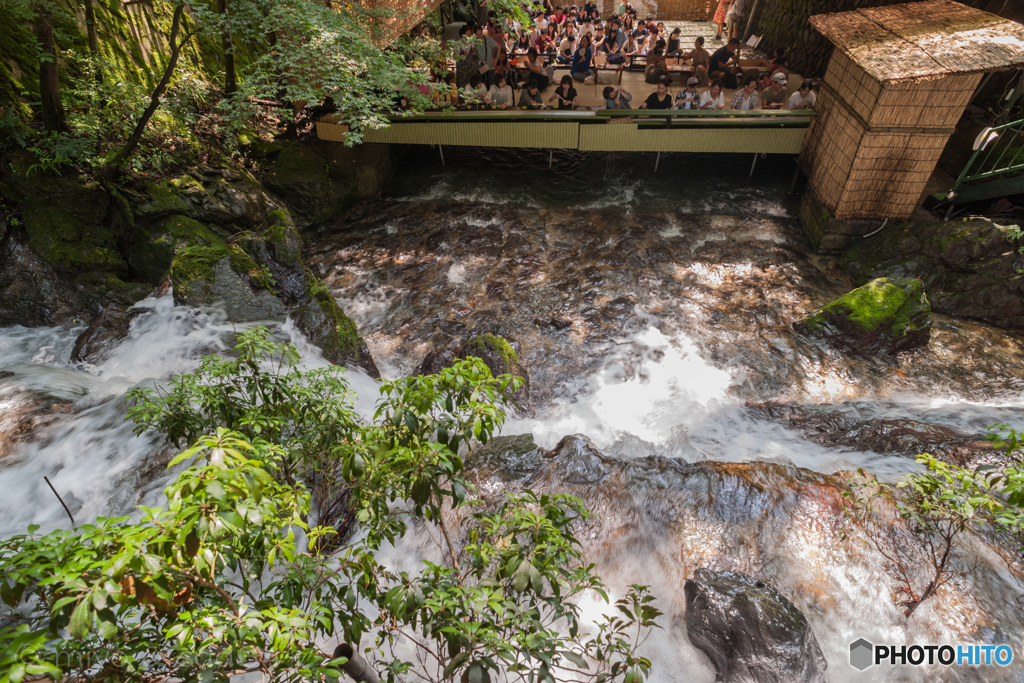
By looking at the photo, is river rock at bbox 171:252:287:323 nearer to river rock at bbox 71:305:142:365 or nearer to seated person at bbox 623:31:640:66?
river rock at bbox 71:305:142:365

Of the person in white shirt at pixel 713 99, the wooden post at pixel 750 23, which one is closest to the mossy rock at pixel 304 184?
the person in white shirt at pixel 713 99

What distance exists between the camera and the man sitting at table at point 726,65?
12.3m

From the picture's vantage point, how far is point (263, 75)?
7.58 metres

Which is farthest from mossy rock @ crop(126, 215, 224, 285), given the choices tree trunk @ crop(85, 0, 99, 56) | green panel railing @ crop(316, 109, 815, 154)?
green panel railing @ crop(316, 109, 815, 154)

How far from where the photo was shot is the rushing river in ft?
13.3

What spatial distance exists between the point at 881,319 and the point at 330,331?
7145 millimetres

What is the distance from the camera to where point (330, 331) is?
642cm

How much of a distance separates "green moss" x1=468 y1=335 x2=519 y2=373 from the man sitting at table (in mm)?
9880

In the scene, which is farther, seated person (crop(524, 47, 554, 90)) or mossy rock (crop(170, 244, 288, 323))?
seated person (crop(524, 47, 554, 90))

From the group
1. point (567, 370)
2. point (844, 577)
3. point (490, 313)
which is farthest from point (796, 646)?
point (490, 313)

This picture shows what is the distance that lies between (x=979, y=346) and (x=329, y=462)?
27.5ft

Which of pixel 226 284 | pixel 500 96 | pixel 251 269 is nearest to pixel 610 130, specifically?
pixel 500 96

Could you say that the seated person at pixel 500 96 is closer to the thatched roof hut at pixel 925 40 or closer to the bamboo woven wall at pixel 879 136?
the thatched roof hut at pixel 925 40

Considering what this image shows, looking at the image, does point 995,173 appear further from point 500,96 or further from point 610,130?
point 500,96
